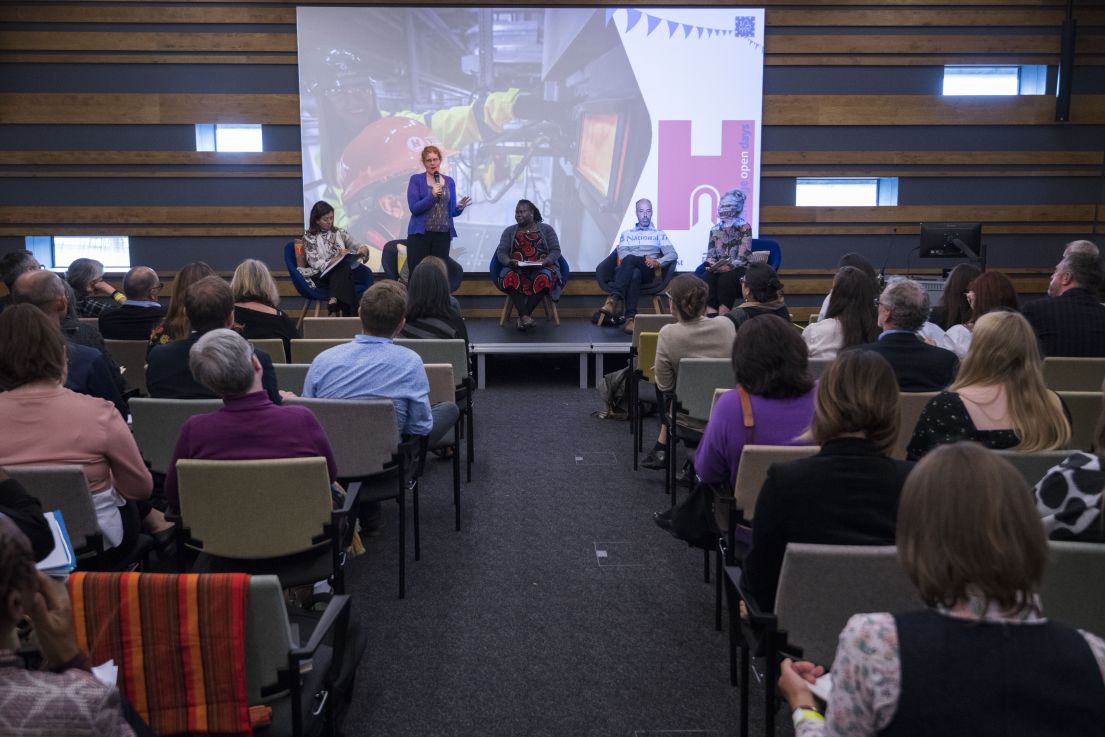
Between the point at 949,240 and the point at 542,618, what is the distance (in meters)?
6.81

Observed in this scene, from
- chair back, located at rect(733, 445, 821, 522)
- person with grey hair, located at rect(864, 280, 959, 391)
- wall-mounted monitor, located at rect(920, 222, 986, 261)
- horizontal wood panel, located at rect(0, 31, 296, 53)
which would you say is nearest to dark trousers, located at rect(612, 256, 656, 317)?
wall-mounted monitor, located at rect(920, 222, 986, 261)

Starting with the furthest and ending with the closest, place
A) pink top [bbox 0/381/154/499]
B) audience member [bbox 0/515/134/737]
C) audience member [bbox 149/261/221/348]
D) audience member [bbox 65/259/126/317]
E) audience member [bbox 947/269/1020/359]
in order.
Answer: audience member [bbox 65/259/126/317] → audience member [bbox 947/269/1020/359] → audience member [bbox 149/261/221/348] → pink top [bbox 0/381/154/499] → audience member [bbox 0/515/134/737]

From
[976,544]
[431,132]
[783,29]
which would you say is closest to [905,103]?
[783,29]

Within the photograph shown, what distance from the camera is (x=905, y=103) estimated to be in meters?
9.30

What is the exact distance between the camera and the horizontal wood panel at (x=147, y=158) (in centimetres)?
900

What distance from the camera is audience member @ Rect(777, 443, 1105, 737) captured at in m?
1.20

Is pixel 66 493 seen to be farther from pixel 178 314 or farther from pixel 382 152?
pixel 382 152

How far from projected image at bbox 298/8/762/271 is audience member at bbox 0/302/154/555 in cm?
671

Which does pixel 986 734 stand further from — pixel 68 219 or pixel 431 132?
pixel 68 219

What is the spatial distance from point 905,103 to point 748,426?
764 cm

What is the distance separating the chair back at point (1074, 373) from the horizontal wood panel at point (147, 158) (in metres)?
7.23

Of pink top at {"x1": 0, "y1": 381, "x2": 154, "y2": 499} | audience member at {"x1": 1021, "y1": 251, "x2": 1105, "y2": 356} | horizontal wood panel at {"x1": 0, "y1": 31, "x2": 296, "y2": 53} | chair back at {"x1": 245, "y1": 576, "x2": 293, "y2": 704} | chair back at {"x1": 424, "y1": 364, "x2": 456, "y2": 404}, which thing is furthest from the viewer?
horizontal wood panel at {"x1": 0, "y1": 31, "x2": 296, "y2": 53}

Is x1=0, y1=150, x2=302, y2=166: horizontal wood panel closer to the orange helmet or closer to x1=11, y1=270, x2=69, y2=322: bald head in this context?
the orange helmet

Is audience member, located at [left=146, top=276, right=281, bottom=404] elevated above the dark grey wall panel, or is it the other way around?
the dark grey wall panel
